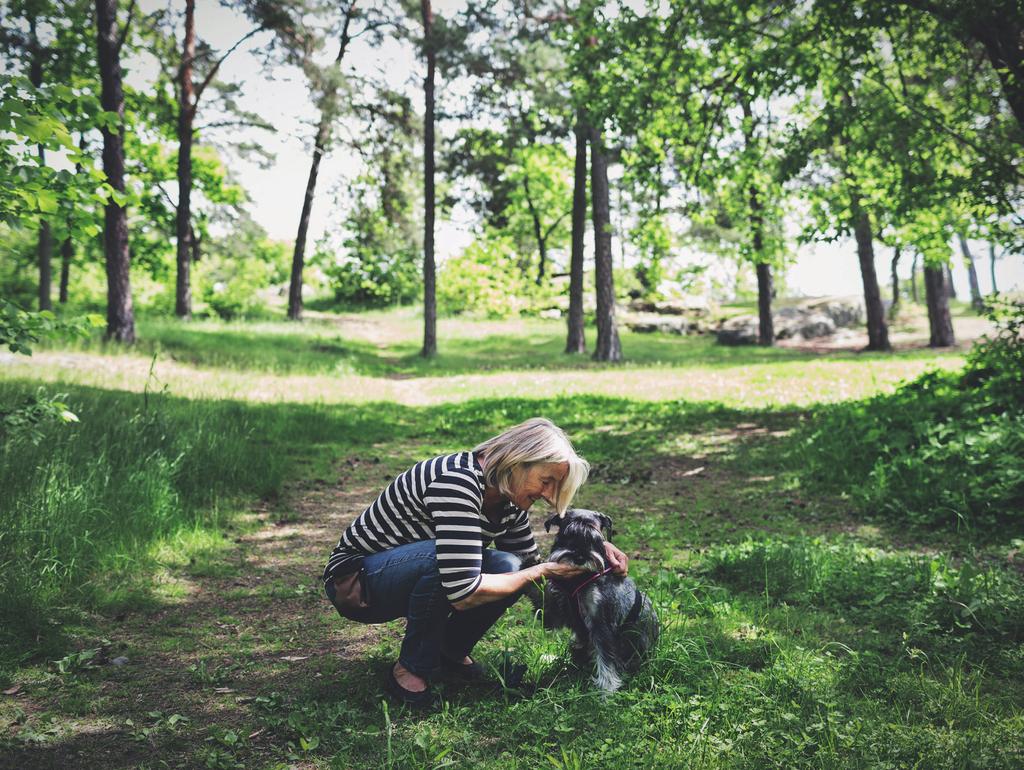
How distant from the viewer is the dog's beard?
3.56 meters

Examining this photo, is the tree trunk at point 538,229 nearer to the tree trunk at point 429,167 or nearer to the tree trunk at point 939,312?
the tree trunk at point 429,167

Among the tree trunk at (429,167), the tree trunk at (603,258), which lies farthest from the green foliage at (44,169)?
the tree trunk at (429,167)

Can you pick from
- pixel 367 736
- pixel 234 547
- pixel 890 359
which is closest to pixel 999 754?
pixel 367 736

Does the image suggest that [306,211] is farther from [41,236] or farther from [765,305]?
[765,305]

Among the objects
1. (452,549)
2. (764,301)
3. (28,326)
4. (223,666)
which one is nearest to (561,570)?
Answer: (452,549)

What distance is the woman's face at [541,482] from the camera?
3.52 m

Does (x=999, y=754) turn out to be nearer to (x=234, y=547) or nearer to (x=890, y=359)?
(x=234, y=547)

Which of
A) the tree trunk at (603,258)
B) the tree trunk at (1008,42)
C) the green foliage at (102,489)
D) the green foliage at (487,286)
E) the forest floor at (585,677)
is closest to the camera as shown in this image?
the forest floor at (585,677)

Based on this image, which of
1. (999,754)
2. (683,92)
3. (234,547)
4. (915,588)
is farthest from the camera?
(683,92)

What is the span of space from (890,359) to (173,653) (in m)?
21.4

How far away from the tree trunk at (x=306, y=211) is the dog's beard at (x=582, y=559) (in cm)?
2437

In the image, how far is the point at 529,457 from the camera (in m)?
3.50

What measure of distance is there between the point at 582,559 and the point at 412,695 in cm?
115

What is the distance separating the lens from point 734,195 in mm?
17531
